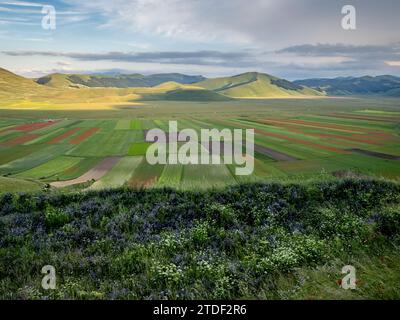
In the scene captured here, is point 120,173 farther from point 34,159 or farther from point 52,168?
point 34,159

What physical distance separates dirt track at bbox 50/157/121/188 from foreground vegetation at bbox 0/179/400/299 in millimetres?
27918

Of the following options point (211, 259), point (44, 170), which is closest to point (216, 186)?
point (211, 259)

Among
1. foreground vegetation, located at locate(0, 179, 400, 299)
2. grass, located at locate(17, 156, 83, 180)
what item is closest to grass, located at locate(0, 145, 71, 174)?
grass, located at locate(17, 156, 83, 180)

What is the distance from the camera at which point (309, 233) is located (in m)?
11.8

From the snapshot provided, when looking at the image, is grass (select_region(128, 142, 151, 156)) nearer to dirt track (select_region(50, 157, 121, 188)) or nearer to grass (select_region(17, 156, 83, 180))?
dirt track (select_region(50, 157, 121, 188))

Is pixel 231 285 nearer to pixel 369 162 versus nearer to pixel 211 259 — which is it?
pixel 211 259

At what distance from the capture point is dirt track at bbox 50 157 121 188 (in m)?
43.2

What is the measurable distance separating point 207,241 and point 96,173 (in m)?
40.1

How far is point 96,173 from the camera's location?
48.7 metres

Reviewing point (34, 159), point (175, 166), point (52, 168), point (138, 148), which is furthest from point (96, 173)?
point (138, 148)

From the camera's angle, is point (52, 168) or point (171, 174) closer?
point (171, 174)

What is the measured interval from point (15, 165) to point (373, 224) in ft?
182

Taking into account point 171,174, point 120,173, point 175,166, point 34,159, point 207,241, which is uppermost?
point 207,241

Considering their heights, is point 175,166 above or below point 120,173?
above
